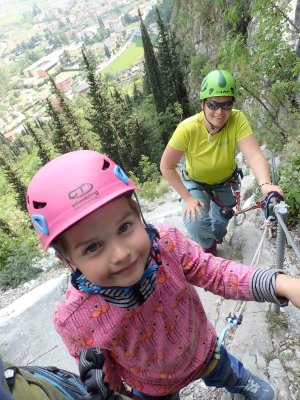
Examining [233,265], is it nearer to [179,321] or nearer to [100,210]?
[179,321]

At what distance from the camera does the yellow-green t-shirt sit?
11.0 feet

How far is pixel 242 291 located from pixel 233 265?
0.15 metres

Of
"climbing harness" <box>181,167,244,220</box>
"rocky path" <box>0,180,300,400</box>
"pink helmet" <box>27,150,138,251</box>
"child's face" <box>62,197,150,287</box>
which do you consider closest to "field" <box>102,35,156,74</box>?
"rocky path" <box>0,180,300,400</box>

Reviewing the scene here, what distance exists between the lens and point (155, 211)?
789cm

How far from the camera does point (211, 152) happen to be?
3.50 meters

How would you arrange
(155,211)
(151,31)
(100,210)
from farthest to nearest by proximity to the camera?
(151,31)
(155,211)
(100,210)

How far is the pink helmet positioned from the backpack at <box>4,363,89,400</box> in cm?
51

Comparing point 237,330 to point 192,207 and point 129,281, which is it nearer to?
point 192,207

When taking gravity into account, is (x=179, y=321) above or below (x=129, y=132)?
above

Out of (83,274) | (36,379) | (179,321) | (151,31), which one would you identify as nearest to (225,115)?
(179,321)

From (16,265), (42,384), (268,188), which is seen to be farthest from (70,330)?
(16,265)

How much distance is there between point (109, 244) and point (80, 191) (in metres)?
0.26

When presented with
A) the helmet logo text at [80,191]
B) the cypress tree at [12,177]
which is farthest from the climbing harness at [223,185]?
the cypress tree at [12,177]

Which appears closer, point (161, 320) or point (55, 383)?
point (55, 383)
